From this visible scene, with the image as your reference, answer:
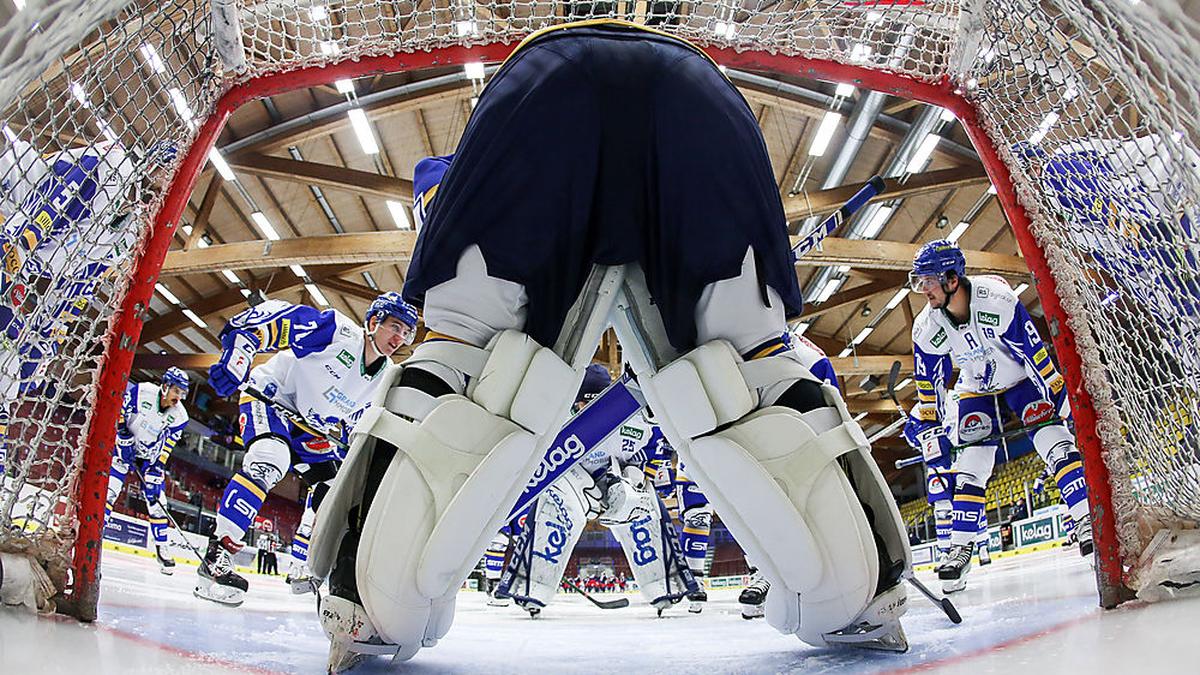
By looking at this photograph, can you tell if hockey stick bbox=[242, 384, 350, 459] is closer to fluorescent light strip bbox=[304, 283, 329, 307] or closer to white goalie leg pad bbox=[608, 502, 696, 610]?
white goalie leg pad bbox=[608, 502, 696, 610]

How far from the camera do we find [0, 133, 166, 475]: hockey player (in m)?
1.03

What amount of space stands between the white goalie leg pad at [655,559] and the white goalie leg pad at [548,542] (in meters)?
0.21

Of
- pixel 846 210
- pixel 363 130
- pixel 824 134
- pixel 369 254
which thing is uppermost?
pixel 363 130

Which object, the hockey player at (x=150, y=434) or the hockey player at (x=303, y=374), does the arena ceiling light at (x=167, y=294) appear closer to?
the hockey player at (x=150, y=434)

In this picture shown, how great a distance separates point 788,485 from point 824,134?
631 centimetres

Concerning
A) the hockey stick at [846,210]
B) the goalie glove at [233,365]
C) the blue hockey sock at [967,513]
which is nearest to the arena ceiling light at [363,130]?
the goalie glove at [233,365]

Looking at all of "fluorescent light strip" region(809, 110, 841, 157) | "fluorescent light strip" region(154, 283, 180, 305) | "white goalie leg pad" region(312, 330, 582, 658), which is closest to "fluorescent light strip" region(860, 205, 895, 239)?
"fluorescent light strip" region(809, 110, 841, 157)

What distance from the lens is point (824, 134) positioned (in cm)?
656

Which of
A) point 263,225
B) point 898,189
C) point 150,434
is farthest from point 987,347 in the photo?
point 263,225

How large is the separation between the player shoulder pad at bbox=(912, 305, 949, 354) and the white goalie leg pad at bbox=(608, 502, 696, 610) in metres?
1.41

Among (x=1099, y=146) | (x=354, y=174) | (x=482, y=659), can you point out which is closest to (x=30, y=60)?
(x=482, y=659)

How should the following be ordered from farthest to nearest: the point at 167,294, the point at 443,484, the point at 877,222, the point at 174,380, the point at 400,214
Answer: the point at 167,294 < the point at 877,222 < the point at 400,214 < the point at 174,380 < the point at 443,484

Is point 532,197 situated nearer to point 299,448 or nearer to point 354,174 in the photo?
point 299,448

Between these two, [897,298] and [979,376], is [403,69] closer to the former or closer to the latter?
[979,376]
